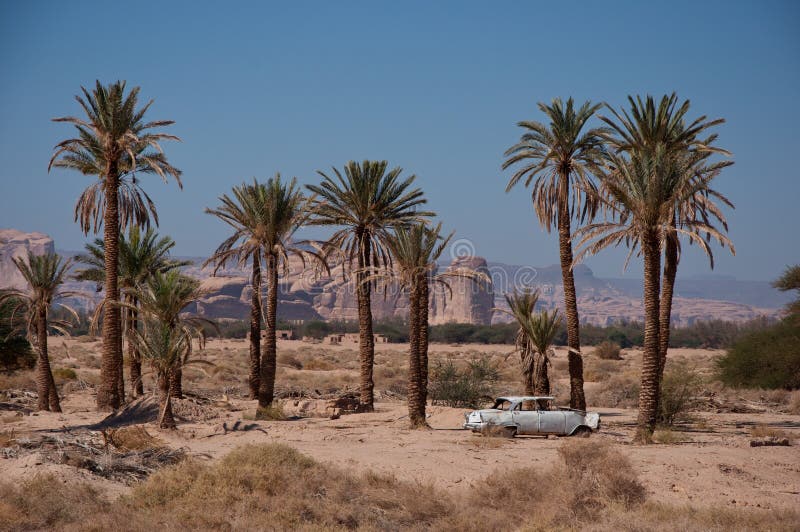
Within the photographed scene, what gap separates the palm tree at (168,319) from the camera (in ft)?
68.9

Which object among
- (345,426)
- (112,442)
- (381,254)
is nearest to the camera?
(112,442)

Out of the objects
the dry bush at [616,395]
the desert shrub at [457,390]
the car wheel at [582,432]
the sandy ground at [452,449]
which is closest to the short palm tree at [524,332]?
the sandy ground at [452,449]

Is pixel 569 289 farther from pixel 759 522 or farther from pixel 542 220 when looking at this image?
pixel 759 522

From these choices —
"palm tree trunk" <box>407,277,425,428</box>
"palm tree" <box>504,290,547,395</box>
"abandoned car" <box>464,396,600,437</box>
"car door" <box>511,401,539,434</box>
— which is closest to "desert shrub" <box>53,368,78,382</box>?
"palm tree trunk" <box>407,277,425,428</box>

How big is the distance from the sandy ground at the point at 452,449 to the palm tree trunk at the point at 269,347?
3.37 feet

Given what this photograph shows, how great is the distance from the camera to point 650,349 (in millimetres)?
20281

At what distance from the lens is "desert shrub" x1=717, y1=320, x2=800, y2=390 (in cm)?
3550

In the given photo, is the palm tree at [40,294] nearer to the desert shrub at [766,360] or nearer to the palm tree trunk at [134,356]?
the palm tree trunk at [134,356]

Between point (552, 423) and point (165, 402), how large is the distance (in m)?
10.7

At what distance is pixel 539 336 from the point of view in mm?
25156

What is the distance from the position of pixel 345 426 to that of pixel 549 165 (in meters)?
11.5

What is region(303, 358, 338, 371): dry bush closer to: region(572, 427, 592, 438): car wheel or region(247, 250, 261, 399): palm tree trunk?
region(247, 250, 261, 399): palm tree trunk

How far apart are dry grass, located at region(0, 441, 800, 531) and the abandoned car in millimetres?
6280

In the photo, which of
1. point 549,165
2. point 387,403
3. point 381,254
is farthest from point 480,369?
point 549,165
